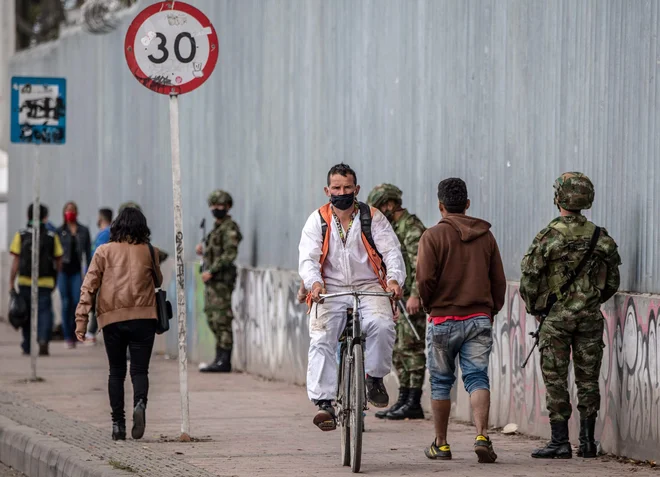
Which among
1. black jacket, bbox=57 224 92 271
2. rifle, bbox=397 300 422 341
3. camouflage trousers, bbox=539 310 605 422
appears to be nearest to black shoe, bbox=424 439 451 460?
camouflage trousers, bbox=539 310 605 422

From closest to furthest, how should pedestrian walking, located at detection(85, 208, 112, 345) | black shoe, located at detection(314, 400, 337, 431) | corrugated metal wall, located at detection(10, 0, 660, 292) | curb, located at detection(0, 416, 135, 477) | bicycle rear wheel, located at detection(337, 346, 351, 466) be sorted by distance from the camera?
bicycle rear wheel, located at detection(337, 346, 351, 466) → black shoe, located at detection(314, 400, 337, 431) → curb, located at detection(0, 416, 135, 477) → corrugated metal wall, located at detection(10, 0, 660, 292) → pedestrian walking, located at detection(85, 208, 112, 345)

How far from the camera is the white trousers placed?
9.41 meters

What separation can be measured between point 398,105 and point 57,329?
11.4m

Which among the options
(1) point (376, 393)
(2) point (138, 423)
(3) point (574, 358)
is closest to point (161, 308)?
(2) point (138, 423)

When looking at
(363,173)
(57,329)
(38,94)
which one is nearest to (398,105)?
(363,173)

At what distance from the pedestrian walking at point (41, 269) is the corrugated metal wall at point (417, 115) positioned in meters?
1.75

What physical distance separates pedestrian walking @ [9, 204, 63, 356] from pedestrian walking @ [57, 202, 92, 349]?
3.82 ft

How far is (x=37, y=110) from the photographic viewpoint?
16.3 meters

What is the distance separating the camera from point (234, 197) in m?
18.5

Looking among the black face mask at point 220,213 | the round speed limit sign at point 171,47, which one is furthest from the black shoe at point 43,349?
the round speed limit sign at point 171,47

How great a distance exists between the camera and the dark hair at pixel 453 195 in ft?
31.9

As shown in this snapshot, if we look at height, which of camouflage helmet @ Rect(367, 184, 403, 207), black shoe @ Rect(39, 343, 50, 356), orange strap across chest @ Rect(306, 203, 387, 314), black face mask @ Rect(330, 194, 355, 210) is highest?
camouflage helmet @ Rect(367, 184, 403, 207)

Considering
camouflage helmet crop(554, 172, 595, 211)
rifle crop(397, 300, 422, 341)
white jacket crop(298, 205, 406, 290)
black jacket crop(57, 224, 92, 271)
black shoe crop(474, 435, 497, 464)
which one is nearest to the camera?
black shoe crop(474, 435, 497, 464)

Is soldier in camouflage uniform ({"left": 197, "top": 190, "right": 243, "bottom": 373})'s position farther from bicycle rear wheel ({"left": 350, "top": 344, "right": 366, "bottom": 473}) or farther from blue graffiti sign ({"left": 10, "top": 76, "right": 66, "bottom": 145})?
bicycle rear wheel ({"left": 350, "top": 344, "right": 366, "bottom": 473})
